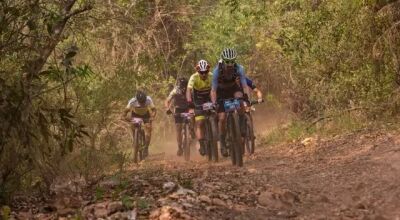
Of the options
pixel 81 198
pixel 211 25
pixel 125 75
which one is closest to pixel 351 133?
pixel 125 75

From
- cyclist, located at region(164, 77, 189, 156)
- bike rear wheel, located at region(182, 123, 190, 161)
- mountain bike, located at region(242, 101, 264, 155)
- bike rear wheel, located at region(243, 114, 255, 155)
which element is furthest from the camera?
cyclist, located at region(164, 77, 189, 156)

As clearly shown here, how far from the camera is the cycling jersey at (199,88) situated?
1098cm

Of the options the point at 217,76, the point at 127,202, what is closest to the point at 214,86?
the point at 217,76

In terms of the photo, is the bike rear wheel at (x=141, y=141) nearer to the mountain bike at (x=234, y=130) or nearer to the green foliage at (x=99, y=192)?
the mountain bike at (x=234, y=130)

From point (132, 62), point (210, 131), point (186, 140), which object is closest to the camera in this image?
point (210, 131)

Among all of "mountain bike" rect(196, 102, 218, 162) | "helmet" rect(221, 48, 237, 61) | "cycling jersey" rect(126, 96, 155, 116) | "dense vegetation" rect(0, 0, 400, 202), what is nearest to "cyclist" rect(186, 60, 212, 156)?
"mountain bike" rect(196, 102, 218, 162)

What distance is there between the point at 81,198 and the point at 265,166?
12.7 ft

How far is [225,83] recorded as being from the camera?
984 centimetres

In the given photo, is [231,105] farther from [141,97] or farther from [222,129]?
[141,97]

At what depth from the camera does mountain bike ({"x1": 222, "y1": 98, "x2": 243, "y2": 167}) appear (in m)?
9.14

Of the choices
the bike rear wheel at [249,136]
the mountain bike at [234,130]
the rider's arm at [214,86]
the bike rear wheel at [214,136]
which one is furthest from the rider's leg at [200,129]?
the mountain bike at [234,130]

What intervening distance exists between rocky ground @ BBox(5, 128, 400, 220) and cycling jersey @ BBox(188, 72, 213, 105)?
2721 mm

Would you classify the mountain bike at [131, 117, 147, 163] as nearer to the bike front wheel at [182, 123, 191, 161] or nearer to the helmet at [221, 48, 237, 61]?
the bike front wheel at [182, 123, 191, 161]

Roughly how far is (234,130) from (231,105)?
412mm
